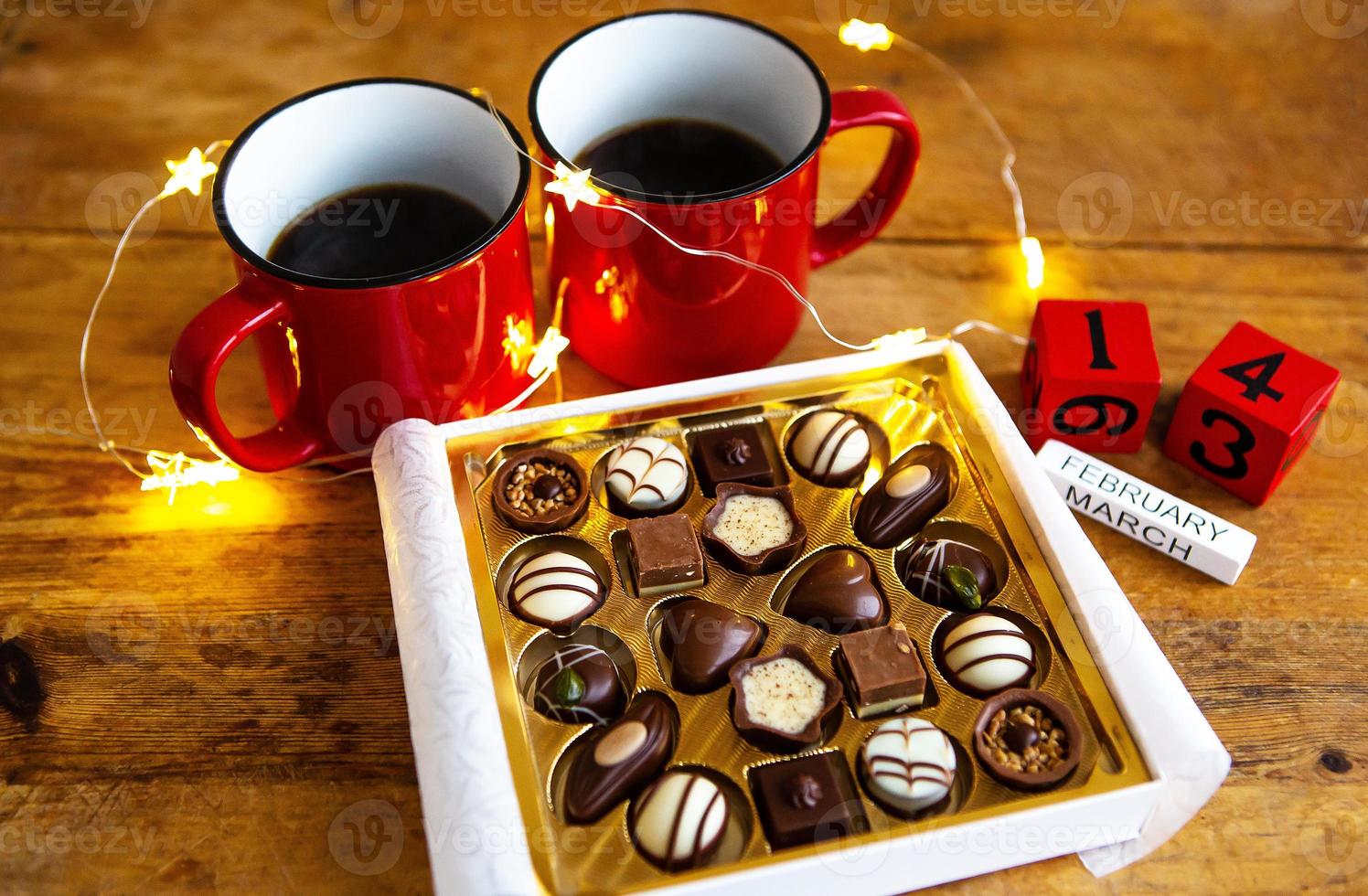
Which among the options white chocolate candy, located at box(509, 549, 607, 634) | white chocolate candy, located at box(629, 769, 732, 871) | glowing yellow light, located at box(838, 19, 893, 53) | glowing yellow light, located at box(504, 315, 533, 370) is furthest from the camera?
glowing yellow light, located at box(838, 19, 893, 53)

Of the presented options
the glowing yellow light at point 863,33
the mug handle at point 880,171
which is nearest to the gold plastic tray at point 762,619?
the mug handle at point 880,171

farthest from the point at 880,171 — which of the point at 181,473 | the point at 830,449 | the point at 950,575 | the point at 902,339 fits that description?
the point at 181,473

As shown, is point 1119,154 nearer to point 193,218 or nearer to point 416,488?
point 416,488

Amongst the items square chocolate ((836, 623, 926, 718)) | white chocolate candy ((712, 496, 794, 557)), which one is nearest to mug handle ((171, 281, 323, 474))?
white chocolate candy ((712, 496, 794, 557))

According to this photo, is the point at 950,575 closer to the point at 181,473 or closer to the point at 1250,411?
the point at 1250,411

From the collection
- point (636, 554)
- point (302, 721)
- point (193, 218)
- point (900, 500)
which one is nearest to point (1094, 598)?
point (900, 500)

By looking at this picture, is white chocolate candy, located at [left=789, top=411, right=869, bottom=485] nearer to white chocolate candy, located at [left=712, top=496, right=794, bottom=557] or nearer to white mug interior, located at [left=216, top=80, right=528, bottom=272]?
white chocolate candy, located at [left=712, top=496, right=794, bottom=557]

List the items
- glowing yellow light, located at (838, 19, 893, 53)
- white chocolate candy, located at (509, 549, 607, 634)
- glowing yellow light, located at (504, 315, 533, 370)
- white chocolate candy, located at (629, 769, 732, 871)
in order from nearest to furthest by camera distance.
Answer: white chocolate candy, located at (629, 769, 732, 871) → white chocolate candy, located at (509, 549, 607, 634) → glowing yellow light, located at (504, 315, 533, 370) → glowing yellow light, located at (838, 19, 893, 53)
